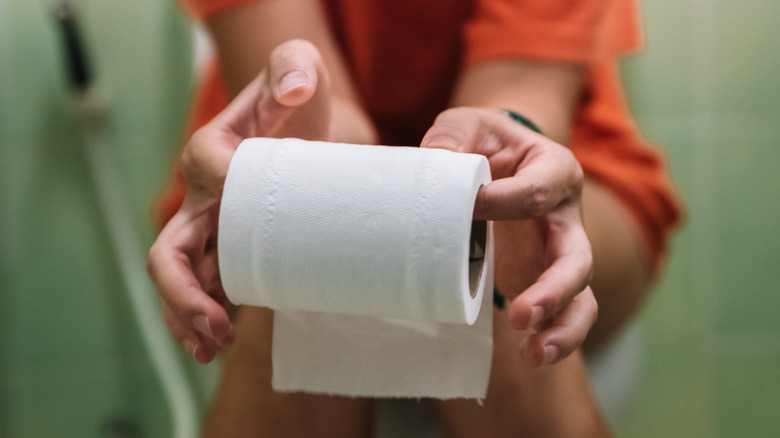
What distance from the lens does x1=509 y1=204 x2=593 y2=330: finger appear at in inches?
9.6

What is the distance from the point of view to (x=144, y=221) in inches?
23.7

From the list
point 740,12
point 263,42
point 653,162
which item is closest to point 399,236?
point 263,42

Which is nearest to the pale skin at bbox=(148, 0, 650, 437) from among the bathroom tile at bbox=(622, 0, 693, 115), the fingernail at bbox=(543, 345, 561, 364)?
the fingernail at bbox=(543, 345, 561, 364)

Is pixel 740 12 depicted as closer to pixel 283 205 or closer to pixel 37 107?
pixel 283 205

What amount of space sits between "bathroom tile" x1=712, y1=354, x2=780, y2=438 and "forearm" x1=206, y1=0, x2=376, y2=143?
44 cm

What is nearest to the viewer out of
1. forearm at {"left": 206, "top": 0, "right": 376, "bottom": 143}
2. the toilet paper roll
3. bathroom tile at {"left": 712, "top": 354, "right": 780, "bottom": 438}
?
the toilet paper roll

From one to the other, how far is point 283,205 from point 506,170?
94 millimetres

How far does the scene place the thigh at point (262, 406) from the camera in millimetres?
339

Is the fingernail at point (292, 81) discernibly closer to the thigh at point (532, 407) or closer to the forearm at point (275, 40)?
the forearm at point (275, 40)

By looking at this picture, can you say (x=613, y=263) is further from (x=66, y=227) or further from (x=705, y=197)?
(x=66, y=227)

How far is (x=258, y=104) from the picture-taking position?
0.93 feet

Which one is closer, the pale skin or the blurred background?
the pale skin

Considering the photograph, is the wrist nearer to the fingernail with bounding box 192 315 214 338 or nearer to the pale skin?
the pale skin

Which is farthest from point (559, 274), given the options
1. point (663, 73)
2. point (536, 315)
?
point (663, 73)
